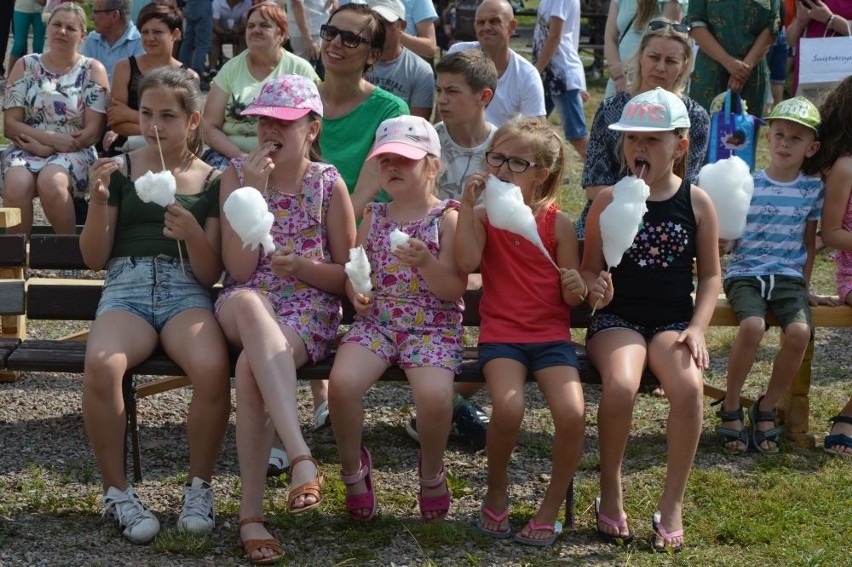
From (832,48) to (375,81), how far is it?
10.7 feet

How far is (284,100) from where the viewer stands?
14.3ft

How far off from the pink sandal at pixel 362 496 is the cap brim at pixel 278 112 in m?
1.26

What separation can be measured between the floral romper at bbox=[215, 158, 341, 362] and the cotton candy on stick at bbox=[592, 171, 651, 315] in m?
1.07

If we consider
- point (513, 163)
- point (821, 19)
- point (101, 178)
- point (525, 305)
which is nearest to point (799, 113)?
point (513, 163)

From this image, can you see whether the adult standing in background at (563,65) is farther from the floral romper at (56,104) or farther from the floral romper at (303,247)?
the floral romper at (303,247)

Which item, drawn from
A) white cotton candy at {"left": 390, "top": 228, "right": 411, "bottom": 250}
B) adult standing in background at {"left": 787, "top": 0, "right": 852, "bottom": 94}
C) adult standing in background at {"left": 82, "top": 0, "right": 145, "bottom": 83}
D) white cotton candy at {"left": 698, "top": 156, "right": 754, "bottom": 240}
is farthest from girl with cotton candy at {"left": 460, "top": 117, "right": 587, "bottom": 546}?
adult standing in background at {"left": 787, "top": 0, "right": 852, "bottom": 94}

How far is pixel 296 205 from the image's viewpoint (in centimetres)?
443

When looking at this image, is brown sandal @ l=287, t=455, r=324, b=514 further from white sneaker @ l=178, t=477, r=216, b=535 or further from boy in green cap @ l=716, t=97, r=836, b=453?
boy in green cap @ l=716, t=97, r=836, b=453

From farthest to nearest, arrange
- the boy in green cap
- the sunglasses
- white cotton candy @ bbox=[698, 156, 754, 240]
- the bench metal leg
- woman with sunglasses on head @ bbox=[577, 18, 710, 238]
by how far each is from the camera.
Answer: the sunglasses
woman with sunglasses on head @ bbox=[577, 18, 710, 238]
the boy in green cap
white cotton candy @ bbox=[698, 156, 754, 240]
the bench metal leg

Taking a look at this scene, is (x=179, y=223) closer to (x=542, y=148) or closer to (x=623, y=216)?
(x=542, y=148)

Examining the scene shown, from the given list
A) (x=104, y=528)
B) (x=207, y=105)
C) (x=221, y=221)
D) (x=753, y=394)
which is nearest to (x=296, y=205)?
(x=221, y=221)

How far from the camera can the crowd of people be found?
4086 millimetres

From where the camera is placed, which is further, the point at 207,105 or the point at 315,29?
the point at 315,29

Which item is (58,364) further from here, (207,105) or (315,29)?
(315,29)
